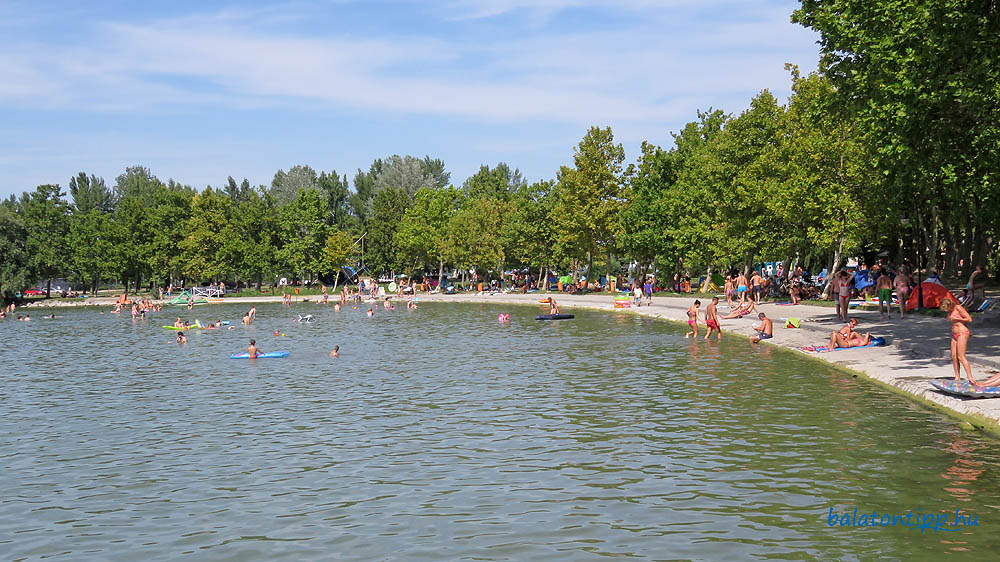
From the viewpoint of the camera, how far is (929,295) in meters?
39.4

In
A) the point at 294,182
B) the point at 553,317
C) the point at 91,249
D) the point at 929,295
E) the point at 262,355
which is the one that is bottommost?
the point at 262,355

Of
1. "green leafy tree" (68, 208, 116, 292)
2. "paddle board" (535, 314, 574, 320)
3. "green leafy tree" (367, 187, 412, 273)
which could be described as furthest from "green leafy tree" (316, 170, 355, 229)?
"paddle board" (535, 314, 574, 320)

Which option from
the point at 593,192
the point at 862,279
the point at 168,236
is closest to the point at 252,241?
the point at 168,236

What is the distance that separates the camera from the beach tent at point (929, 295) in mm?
38728

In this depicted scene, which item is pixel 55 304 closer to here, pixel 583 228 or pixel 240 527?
pixel 583 228

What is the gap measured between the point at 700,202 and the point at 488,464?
194 feet

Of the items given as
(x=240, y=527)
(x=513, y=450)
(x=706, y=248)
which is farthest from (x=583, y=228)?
(x=240, y=527)

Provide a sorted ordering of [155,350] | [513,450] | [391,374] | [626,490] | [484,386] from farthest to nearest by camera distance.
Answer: [155,350]
[391,374]
[484,386]
[513,450]
[626,490]

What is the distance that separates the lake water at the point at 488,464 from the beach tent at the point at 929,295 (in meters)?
11.7

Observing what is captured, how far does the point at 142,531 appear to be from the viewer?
12781 millimetres

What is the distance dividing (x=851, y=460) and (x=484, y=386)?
13.7m

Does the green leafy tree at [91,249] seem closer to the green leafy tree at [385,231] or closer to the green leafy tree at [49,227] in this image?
the green leafy tree at [49,227]

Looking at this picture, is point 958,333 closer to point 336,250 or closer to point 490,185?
point 336,250

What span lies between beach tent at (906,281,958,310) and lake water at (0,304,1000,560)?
38.4 feet
